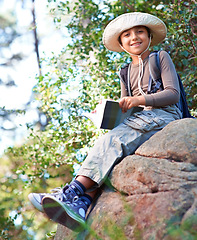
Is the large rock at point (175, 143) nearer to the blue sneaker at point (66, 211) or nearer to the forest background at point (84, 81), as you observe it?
the blue sneaker at point (66, 211)

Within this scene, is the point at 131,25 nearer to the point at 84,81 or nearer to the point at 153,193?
the point at 153,193

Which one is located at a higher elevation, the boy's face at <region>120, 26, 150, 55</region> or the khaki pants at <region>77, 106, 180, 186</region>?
the boy's face at <region>120, 26, 150, 55</region>

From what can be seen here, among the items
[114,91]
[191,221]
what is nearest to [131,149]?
[191,221]

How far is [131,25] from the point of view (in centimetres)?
295

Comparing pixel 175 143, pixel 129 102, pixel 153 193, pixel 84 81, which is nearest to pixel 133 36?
pixel 129 102

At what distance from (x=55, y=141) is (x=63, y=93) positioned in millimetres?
884

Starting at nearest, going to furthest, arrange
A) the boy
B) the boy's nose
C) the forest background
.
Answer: the boy, the boy's nose, the forest background

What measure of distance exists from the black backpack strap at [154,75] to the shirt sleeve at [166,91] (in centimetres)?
6

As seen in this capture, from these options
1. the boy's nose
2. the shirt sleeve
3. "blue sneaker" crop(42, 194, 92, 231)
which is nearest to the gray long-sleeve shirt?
the shirt sleeve

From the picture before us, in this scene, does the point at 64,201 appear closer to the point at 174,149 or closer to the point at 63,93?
the point at 174,149

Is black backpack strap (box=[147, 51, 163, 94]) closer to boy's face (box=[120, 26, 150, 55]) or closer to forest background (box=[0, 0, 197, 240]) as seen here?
boy's face (box=[120, 26, 150, 55])

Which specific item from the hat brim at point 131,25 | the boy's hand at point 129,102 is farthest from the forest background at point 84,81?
the boy's hand at point 129,102

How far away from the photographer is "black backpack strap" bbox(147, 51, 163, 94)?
9.43 feet

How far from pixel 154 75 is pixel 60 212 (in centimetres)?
147
